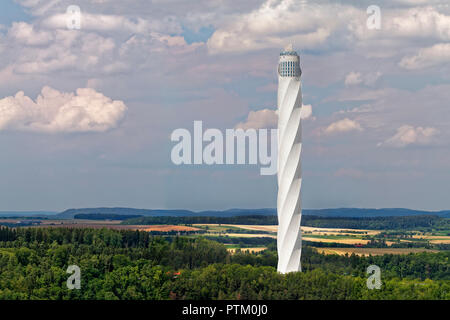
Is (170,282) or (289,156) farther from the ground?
(289,156)

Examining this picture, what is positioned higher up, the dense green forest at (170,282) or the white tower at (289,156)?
the white tower at (289,156)

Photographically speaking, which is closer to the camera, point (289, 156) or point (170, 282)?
point (170, 282)

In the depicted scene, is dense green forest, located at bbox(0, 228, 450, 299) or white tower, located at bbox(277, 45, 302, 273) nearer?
dense green forest, located at bbox(0, 228, 450, 299)

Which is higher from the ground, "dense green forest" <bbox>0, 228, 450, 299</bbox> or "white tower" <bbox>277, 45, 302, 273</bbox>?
"white tower" <bbox>277, 45, 302, 273</bbox>

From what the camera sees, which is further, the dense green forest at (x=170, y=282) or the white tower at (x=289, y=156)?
the white tower at (x=289, y=156)
